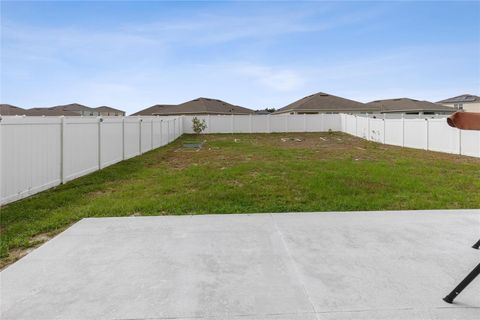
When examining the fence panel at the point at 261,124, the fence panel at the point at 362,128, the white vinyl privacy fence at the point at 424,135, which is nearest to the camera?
the white vinyl privacy fence at the point at 424,135

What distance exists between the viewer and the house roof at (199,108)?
42.0 m

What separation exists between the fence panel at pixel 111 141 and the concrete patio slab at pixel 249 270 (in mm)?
5900

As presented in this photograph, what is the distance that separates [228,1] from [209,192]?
8377 mm

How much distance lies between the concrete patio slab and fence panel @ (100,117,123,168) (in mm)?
5900

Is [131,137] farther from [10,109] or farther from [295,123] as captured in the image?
[10,109]

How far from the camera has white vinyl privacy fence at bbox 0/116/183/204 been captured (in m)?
5.77

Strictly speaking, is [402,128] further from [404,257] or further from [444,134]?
[404,257]

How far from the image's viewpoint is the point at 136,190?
7180 millimetres

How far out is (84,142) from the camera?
879 cm

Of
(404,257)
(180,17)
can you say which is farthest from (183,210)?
(180,17)

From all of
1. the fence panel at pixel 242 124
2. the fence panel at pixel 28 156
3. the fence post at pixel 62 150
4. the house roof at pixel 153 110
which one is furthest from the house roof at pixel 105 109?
the fence panel at pixel 28 156

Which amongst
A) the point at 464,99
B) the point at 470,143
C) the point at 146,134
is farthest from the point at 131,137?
the point at 464,99

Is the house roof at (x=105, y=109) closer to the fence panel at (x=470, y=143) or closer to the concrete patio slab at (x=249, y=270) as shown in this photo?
the fence panel at (x=470, y=143)

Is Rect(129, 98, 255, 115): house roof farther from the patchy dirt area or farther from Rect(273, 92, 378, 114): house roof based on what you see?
the patchy dirt area
